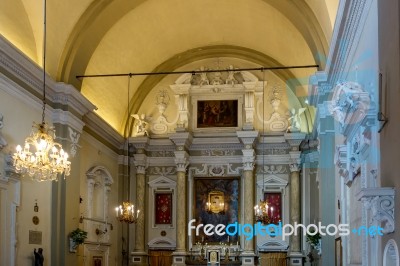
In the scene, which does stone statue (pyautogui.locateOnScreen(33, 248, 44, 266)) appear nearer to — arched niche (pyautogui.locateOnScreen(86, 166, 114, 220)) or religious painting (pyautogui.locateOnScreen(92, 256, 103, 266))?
arched niche (pyautogui.locateOnScreen(86, 166, 114, 220))

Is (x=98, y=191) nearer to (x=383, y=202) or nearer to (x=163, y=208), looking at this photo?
(x=163, y=208)

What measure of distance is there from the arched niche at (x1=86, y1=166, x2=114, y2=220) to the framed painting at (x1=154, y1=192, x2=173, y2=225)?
2.25m

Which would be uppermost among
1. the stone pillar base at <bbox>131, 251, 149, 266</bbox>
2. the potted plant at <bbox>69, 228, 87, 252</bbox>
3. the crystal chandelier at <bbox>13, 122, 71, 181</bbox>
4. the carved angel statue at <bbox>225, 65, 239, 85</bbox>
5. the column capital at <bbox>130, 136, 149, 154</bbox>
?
the carved angel statue at <bbox>225, 65, 239, 85</bbox>

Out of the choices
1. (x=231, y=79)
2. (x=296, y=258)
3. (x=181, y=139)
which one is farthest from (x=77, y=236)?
(x=231, y=79)

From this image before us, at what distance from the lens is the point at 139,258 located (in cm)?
2044

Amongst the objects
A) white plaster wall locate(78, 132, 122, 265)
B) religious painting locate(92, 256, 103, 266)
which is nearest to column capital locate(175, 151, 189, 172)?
white plaster wall locate(78, 132, 122, 265)

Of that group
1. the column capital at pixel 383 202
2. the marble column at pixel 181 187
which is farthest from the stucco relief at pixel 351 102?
the marble column at pixel 181 187

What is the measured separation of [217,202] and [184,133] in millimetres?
2635

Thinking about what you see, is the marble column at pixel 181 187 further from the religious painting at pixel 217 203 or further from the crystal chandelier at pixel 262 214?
the crystal chandelier at pixel 262 214

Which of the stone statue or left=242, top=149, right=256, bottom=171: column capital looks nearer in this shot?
the stone statue

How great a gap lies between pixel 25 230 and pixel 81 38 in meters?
5.00

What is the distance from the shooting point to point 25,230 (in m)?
13.2

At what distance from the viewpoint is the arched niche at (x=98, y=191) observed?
1783 centimetres

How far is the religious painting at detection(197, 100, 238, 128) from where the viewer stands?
69.4 feet
